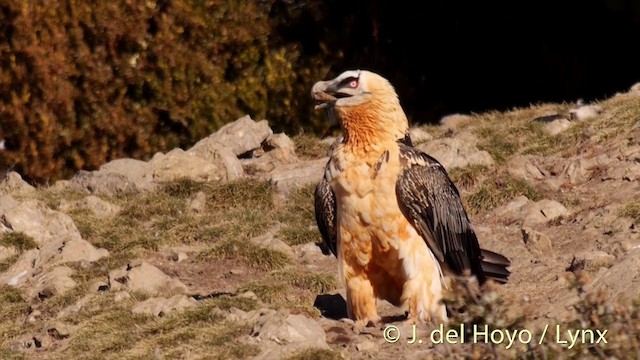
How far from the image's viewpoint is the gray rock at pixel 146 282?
11.6 m

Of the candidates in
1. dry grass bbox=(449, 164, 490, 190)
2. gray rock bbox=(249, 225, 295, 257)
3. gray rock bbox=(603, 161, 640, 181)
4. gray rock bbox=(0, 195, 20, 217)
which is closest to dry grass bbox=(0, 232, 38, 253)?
gray rock bbox=(0, 195, 20, 217)

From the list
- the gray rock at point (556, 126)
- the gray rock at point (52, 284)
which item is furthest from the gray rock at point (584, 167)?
the gray rock at point (52, 284)

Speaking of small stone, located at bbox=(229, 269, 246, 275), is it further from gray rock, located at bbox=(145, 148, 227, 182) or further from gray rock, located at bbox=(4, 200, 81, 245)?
gray rock, located at bbox=(145, 148, 227, 182)

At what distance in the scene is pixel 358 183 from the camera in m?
9.98

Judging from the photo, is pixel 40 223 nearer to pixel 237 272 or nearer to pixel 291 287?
pixel 237 272

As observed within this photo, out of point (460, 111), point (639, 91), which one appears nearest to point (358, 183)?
point (639, 91)

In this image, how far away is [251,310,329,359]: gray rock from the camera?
964cm

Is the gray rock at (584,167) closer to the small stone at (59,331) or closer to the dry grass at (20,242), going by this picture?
the dry grass at (20,242)

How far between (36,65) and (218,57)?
2.19 meters

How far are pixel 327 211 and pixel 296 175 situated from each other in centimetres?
414

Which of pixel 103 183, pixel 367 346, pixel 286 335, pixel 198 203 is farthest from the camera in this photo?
pixel 103 183

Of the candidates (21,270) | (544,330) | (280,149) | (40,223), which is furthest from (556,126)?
(544,330)

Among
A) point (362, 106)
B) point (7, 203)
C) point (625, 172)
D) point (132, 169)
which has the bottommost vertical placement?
point (7, 203)

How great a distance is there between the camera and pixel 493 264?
11062 millimetres
